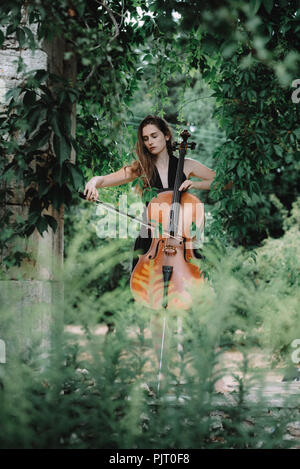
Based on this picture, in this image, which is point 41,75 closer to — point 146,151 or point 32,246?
point 32,246

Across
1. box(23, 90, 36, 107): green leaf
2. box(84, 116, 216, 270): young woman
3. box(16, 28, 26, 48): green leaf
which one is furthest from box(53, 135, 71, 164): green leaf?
box(84, 116, 216, 270): young woman

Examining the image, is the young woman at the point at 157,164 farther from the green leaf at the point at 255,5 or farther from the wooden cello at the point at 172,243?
the green leaf at the point at 255,5

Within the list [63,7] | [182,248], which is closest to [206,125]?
[182,248]

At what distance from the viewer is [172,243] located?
304 centimetres

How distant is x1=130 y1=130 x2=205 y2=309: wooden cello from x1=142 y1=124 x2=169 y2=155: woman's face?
0.26 m

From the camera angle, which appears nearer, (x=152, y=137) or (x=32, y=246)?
(x=32, y=246)

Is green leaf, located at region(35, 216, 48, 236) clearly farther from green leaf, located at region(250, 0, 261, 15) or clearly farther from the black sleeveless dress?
green leaf, located at region(250, 0, 261, 15)

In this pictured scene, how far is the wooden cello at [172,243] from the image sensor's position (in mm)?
2953

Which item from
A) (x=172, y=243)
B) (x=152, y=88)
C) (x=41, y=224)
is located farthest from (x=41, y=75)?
(x=172, y=243)

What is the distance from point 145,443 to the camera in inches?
57.4

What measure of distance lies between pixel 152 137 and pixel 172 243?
31.2 inches

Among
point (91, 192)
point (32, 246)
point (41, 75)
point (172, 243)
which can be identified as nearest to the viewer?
point (41, 75)

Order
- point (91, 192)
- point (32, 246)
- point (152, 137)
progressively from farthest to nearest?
point (152, 137) → point (91, 192) → point (32, 246)
